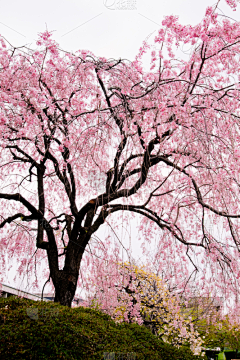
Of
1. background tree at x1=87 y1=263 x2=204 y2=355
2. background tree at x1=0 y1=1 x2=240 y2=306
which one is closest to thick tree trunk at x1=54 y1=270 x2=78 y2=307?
background tree at x1=0 y1=1 x2=240 y2=306

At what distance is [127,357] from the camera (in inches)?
121

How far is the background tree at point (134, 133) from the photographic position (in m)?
3.06

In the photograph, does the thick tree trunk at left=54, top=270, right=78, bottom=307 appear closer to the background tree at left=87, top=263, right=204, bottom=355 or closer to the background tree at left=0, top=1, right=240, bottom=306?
the background tree at left=0, top=1, right=240, bottom=306

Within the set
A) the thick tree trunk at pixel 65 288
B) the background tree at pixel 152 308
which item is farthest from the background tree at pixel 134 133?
the background tree at pixel 152 308

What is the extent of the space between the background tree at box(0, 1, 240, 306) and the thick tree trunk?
0.02m

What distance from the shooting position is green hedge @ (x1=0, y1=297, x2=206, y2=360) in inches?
103

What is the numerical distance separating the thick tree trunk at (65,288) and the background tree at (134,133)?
0.05 ft

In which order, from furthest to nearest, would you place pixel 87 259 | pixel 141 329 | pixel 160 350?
pixel 87 259
pixel 141 329
pixel 160 350

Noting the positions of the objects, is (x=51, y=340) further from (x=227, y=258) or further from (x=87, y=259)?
(x=87, y=259)

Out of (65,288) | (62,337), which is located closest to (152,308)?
(65,288)

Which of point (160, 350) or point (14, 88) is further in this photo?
point (14, 88)

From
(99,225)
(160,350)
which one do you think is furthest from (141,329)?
(99,225)

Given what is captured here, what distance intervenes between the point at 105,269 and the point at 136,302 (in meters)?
2.73

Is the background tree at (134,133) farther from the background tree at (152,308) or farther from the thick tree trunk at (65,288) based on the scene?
the background tree at (152,308)
